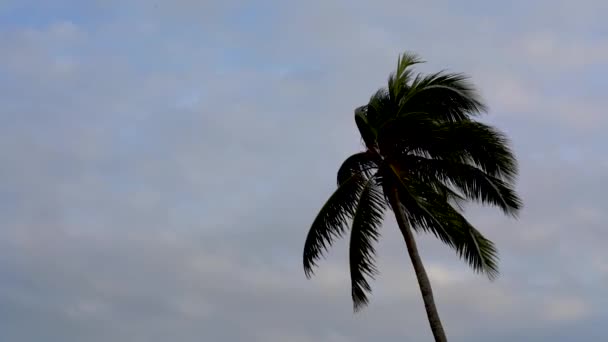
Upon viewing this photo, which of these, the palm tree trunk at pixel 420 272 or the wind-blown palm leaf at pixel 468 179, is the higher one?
the wind-blown palm leaf at pixel 468 179

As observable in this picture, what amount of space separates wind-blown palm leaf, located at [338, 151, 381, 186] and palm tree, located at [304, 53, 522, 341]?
0.03 m

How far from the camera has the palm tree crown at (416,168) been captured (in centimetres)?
2539

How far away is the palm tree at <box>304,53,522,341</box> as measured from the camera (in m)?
25.3

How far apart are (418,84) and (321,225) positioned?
4.29 metres

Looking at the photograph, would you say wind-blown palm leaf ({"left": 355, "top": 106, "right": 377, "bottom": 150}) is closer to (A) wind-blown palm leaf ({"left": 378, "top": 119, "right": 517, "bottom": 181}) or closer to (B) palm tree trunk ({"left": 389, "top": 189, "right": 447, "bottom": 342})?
(A) wind-blown palm leaf ({"left": 378, "top": 119, "right": 517, "bottom": 181})

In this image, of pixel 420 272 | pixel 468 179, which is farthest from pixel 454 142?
pixel 420 272

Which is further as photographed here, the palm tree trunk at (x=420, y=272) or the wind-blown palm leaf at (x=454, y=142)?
the wind-blown palm leaf at (x=454, y=142)

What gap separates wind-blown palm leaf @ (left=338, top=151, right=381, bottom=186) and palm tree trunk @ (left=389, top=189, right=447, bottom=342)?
93cm

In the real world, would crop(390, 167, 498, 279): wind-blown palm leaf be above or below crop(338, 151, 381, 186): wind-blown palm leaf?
below

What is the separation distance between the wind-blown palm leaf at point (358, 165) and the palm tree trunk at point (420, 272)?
0.93 m

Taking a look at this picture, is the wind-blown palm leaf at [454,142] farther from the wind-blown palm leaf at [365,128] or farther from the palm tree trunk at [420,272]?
the palm tree trunk at [420,272]

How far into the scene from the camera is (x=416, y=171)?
1032 inches

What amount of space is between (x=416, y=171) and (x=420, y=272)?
2.83 m

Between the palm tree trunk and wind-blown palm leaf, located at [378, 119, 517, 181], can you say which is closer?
the palm tree trunk
